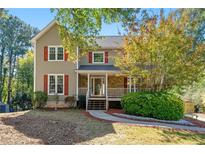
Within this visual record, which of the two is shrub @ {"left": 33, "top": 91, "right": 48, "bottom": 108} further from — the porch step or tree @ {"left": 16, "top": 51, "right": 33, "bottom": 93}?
tree @ {"left": 16, "top": 51, "right": 33, "bottom": 93}

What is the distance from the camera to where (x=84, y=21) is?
9.48 metres

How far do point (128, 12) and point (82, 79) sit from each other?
349 inches

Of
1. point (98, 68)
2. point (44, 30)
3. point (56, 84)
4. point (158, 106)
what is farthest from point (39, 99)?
point (158, 106)

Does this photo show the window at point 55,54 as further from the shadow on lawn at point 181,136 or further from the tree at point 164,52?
the shadow on lawn at point 181,136

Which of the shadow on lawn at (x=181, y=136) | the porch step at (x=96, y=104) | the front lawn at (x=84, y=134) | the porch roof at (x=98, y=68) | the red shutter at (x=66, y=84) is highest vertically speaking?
the porch roof at (x=98, y=68)

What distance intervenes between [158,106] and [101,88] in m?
6.27

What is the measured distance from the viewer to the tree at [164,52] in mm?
11227

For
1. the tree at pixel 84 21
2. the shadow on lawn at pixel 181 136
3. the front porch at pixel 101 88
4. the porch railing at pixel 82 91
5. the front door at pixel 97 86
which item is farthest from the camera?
the front door at pixel 97 86

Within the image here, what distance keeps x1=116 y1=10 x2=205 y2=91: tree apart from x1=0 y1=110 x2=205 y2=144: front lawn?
313 centimetres

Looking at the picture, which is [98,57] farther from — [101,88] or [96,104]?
[96,104]

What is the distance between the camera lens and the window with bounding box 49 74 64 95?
15875mm

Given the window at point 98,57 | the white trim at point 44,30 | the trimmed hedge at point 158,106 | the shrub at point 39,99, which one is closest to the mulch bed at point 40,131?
the trimmed hedge at point 158,106
